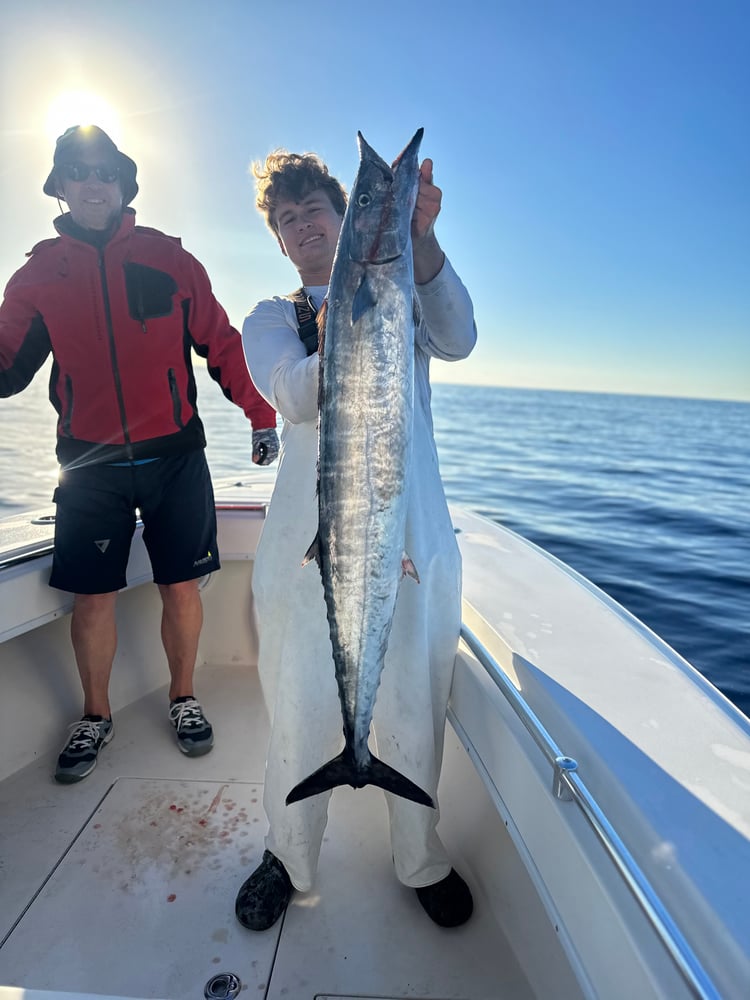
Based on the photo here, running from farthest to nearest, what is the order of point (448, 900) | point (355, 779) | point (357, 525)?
1. point (448, 900)
2. point (355, 779)
3. point (357, 525)

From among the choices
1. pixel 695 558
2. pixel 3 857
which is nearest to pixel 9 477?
pixel 3 857

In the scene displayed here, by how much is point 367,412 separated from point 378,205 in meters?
0.43

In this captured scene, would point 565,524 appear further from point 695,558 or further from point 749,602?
point 749,602

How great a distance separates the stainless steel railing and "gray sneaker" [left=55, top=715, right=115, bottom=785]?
6.76ft

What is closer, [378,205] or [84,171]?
[378,205]

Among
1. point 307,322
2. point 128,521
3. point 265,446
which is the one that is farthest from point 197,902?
point 307,322

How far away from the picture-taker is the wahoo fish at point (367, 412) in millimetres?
1306

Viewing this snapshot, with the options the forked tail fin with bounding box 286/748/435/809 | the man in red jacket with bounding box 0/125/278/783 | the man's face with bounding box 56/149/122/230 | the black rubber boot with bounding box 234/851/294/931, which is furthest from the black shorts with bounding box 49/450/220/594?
the forked tail fin with bounding box 286/748/435/809

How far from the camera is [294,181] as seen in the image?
1822 millimetres

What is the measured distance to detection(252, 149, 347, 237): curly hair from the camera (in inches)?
71.9

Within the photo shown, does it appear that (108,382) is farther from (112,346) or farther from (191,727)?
(191,727)

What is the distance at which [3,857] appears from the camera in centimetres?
231

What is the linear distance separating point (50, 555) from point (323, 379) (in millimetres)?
2075

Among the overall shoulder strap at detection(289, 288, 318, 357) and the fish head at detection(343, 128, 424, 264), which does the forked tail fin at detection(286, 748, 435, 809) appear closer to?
the overall shoulder strap at detection(289, 288, 318, 357)
